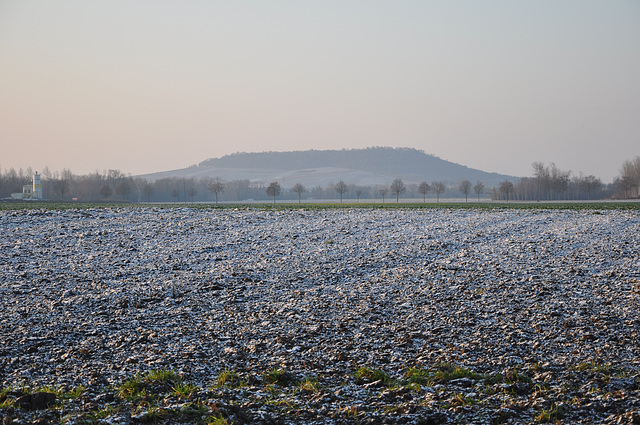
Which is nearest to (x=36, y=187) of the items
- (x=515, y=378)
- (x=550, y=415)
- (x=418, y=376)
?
(x=418, y=376)

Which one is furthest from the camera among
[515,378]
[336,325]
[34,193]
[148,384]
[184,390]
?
[34,193]

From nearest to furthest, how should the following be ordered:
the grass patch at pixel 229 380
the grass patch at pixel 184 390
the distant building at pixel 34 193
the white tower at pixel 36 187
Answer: the grass patch at pixel 184 390 < the grass patch at pixel 229 380 < the distant building at pixel 34 193 < the white tower at pixel 36 187

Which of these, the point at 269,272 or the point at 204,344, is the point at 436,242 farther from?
the point at 204,344

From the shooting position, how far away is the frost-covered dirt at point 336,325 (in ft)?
24.1

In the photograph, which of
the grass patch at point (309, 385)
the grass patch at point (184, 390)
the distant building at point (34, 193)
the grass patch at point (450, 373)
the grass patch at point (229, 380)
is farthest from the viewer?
the distant building at point (34, 193)

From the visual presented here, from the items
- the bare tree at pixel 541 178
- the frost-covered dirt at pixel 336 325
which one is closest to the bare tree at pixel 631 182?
the bare tree at pixel 541 178

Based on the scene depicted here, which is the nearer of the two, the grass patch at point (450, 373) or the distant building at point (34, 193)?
the grass patch at point (450, 373)

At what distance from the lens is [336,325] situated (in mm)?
11328

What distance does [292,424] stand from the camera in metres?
6.67

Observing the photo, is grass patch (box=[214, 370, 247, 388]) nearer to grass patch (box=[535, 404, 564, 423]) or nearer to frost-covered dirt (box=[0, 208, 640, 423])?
frost-covered dirt (box=[0, 208, 640, 423])

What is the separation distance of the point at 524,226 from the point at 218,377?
23.0 metres

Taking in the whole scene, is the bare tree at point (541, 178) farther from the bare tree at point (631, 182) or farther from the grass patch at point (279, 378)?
the grass patch at point (279, 378)

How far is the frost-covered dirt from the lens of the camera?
7.35 m

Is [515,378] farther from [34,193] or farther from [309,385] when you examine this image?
[34,193]
